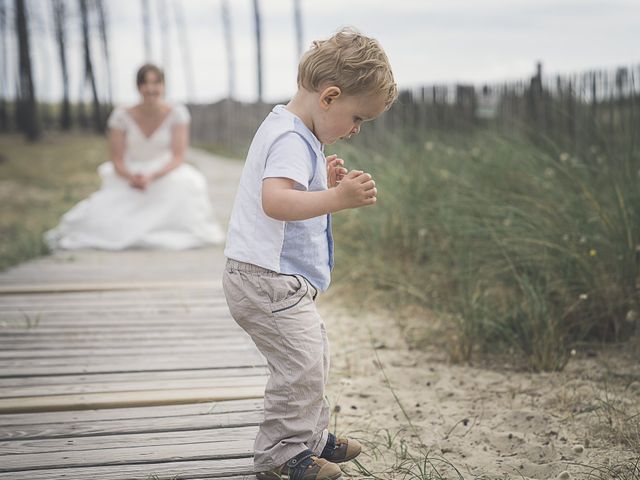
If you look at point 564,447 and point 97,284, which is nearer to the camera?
point 564,447

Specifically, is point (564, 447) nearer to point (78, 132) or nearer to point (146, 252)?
point (146, 252)

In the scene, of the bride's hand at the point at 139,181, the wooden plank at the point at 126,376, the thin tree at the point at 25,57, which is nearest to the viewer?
the wooden plank at the point at 126,376

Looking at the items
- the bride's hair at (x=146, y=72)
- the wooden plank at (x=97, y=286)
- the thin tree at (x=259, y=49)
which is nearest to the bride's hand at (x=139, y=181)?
the bride's hair at (x=146, y=72)

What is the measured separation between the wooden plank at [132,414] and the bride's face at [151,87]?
4690 mm

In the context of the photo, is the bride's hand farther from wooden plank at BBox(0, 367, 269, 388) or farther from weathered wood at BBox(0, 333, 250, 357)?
wooden plank at BBox(0, 367, 269, 388)

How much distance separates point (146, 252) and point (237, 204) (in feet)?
16.2

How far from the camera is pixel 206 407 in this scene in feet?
9.64

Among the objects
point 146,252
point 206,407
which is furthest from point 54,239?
point 206,407

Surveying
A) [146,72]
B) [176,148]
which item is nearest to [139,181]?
[176,148]

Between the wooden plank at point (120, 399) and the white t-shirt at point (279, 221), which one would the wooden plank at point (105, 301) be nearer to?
the wooden plank at point (120, 399)

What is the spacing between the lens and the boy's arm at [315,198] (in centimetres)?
208

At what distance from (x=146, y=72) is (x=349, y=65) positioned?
5.24m

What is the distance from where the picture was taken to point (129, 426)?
275cm

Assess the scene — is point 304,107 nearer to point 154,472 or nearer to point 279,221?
point 279,221
